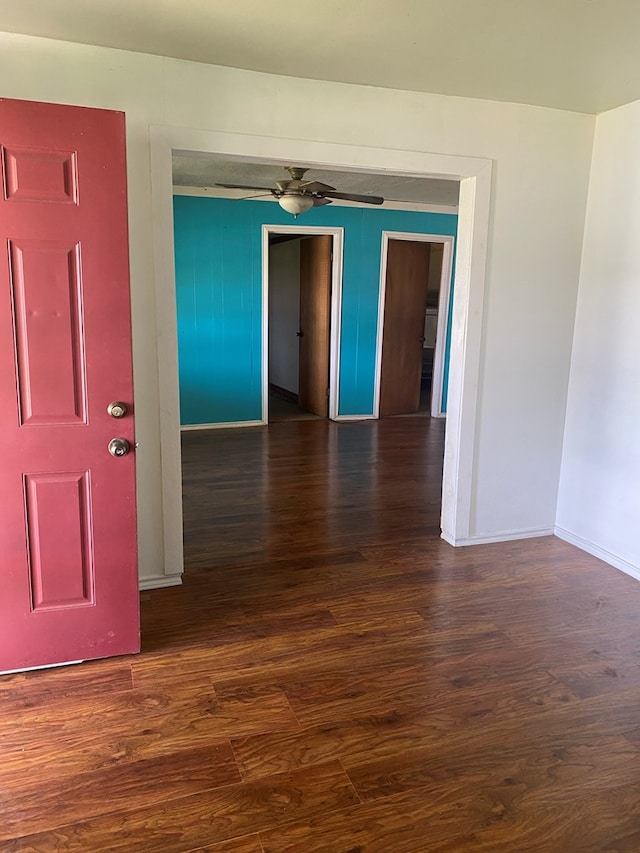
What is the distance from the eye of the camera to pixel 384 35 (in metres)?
2.46

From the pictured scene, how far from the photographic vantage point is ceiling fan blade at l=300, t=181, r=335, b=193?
442 centimetres

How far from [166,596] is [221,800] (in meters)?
1.36

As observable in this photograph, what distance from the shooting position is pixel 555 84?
300cm

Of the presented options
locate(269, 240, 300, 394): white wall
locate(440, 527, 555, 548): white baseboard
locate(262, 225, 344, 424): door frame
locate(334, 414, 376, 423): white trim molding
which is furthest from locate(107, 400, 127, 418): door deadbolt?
locate(269, 240, 300, 394): white wall

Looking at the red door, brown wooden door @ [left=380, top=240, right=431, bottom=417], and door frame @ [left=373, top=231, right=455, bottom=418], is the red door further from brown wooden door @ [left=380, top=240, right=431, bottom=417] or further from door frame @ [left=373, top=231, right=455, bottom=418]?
brown wooden door @ [left=380, top=240, right=431, bottom=417]

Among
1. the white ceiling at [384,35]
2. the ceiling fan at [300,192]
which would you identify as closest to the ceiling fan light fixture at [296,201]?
the ceiling fan at [300,192]

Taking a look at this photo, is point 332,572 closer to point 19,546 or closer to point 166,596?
point 166,596

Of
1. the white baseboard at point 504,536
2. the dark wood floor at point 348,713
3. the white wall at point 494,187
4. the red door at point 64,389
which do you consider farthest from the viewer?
the white baseboard at point 504,536

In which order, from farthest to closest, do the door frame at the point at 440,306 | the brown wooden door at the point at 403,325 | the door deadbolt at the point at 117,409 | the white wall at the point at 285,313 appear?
the white wall at the point at 285,313, the brown wooden door at the point at 403,325, the door frame at the point at 440,306, the door deadbolt at the point at 117,409

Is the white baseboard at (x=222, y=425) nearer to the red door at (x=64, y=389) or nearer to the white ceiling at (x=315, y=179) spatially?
the white ceiling at (x=315, y=179)

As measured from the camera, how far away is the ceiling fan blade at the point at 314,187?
442 centimetres

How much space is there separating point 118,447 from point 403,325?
571 centimetres

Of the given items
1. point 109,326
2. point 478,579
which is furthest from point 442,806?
point 109,326

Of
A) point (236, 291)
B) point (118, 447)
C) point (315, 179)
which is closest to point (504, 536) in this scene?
point (118, 447)
